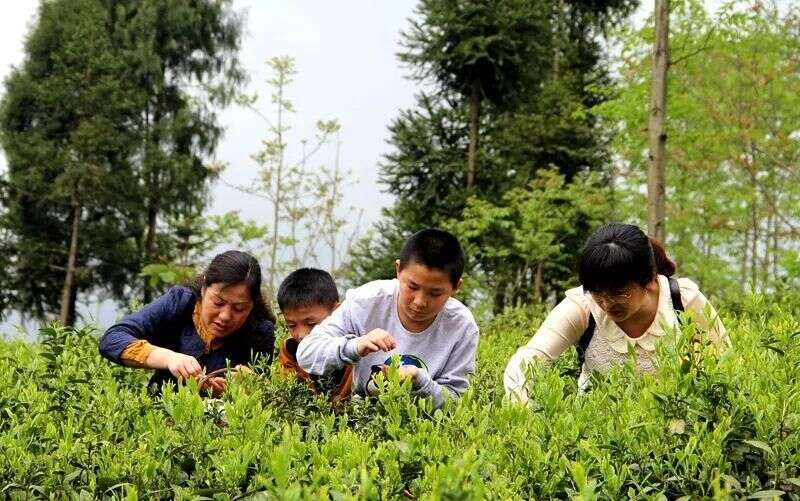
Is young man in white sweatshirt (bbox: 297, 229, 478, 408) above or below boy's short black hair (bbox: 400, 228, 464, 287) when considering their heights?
below

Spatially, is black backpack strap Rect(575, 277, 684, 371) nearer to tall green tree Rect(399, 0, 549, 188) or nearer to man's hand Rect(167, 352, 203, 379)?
man's hand Rect(167, 352, 203, 379)

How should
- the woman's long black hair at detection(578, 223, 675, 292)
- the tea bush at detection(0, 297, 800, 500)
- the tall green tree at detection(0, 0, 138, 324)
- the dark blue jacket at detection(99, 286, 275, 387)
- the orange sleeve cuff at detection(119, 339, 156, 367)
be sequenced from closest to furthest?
1. the tea bush at detection(0, 297, 800, 500)
2. the woman's long black hair at detection(578, 223, 675, 292)
3. the orange sleeve cuff at detection(119, 339, 156, 367)
4. the dark blue jacket at detection(99, 286, 275, 387)
5. the tall green tree at detection(0, 0, 138, 324)

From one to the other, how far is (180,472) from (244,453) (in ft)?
0.91

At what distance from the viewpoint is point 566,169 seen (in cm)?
2147

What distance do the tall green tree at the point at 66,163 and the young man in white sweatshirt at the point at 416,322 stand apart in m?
21.0

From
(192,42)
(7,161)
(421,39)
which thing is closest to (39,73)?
(7,161)

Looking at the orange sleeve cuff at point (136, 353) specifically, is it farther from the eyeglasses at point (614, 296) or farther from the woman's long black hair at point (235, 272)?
the eyeglasses at point (614, 296)

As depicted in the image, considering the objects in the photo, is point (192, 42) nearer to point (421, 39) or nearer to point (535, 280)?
point (421, 39)

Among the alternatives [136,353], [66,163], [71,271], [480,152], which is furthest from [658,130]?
[66,163]

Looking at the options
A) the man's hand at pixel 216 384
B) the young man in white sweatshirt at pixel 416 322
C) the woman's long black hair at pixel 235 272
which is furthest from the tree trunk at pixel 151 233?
the young man in white sweatshirt at pixel 416 322

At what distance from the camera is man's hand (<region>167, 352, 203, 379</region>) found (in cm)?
325

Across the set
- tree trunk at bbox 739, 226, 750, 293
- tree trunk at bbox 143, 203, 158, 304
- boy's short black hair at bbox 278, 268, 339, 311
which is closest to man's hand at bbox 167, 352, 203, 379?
boy's short black hair at bbox 278, 268, 339, 311

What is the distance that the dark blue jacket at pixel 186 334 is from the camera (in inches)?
152

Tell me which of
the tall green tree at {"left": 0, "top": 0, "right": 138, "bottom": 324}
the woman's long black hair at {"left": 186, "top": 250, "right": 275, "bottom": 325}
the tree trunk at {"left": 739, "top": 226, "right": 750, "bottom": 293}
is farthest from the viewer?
the tall green tree at {"left": 0, "top": 0, "right": 138, "bottom": 324}
